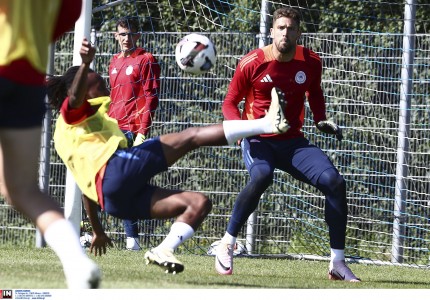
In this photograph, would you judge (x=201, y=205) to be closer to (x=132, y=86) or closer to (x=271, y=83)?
(x=271, y=83)

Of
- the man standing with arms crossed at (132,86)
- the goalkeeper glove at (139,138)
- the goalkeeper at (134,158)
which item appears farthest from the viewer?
the man standing with arms crossed at (132,86)

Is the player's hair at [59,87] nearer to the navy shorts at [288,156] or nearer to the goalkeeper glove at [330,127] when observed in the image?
the navy shorts at [288,156]

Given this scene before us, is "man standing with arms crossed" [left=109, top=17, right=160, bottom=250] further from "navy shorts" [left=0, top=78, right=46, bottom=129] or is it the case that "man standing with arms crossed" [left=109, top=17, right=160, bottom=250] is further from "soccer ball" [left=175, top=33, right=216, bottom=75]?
"navy shorts" [left=0, top=78, right=46, bottom=129]

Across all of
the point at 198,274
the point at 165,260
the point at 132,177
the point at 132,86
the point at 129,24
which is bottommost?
the point at 198,274

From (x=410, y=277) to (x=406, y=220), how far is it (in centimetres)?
194

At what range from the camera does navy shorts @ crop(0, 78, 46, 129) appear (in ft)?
16.3

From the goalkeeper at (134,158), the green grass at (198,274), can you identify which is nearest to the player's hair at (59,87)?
the goalkeeper at (134,158)

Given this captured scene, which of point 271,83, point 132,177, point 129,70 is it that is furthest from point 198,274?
point 129,70

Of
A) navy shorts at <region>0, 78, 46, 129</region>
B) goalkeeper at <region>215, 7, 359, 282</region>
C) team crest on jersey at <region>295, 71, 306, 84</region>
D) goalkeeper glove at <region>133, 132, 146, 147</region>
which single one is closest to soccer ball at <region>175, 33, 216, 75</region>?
goalkeeper at <region>215, 7, 359, 282</region>

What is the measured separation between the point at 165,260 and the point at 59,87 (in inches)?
57.9

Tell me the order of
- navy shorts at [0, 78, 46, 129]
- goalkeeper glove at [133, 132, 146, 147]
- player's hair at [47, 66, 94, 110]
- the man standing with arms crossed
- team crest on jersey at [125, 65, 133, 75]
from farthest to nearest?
1. team crest on jersey at [125, 65, 133, 75]
2. the man standing with arms crossed
3. goalkeeper glove at [133, 132, 146, 147]
4. player's hair at [47, 66, 94, 110]
5. navy shorts at [0, 78, 46, 129]

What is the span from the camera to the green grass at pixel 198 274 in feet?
21.0

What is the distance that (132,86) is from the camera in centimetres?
1071

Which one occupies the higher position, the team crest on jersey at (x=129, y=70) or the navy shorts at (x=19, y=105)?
the team crest on jersey at (x=129, y=70)
